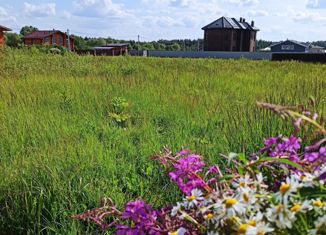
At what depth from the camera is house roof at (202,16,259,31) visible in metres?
57.6

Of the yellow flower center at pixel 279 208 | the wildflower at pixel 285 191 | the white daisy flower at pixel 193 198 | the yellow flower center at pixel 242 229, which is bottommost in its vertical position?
the white daisy flower at pixel 193 198

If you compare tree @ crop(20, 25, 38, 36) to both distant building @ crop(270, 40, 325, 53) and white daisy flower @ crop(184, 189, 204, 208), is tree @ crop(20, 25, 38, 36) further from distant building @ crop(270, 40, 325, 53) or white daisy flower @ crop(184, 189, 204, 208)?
white daisy flower @ crop(184, 189, 204, 208)

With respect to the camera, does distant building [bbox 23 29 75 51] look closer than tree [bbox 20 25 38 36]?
Yes

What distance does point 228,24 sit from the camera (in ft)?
189

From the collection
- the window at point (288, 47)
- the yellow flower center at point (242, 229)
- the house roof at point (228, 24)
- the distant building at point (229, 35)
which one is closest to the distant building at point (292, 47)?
the window at point (288, 47)

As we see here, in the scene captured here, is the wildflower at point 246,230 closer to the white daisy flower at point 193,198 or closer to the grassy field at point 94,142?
the white daisy flower at point 193,198

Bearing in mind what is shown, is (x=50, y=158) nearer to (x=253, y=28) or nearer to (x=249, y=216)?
(x=249, y=216)

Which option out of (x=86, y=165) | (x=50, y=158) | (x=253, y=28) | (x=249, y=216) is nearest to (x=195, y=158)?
(x=249, y=216)

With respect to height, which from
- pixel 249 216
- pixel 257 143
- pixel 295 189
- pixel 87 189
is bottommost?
pixel 87 189

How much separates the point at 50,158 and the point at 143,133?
117cm

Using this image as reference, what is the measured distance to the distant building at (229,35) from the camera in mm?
57562

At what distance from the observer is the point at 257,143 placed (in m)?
2.89

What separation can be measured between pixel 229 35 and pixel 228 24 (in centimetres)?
187

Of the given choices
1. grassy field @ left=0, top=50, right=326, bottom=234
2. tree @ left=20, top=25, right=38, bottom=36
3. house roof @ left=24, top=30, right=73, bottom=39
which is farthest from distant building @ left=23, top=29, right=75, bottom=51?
grassy field @ left=0, top=50, right=326, bottom=234
